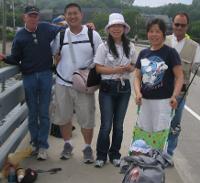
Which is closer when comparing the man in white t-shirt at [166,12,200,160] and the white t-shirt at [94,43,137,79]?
the white t-shirt at [94,43,137,79]

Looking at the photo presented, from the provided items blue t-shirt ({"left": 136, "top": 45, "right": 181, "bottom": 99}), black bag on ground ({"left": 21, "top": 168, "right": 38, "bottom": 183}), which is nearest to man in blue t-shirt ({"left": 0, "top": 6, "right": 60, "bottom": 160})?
black bag on ground ({"left": 21, "top": 168, "right": 38, "bottom": 183})

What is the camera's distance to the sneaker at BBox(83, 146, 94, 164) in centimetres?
619

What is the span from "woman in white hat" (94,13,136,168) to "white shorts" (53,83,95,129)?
0.19 meters

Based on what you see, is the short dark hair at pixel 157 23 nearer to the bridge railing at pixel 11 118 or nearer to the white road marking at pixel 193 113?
the bridge railing at pixel 11 118

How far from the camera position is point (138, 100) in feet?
17.3

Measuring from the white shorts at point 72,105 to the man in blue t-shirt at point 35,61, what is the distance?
0.15 meters

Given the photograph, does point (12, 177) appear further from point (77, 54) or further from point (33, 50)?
point (77, 54)

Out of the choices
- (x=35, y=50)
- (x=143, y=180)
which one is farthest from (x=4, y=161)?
(x=143, y=180)

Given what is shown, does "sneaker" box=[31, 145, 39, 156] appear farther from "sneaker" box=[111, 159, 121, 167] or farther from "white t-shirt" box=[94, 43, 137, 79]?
"white t-shirt" box=[94, 43, 137, 79]

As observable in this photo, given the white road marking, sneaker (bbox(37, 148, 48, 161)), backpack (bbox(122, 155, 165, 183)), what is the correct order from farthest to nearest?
the white road marking < sneaker (bbox(37, 148, 48, 161)) < backpack (bbox(122, 155, 165, 183))

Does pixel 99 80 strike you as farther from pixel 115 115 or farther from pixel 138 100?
pixel 138 100

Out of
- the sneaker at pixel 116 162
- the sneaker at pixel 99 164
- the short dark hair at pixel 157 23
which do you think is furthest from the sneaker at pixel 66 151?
the short dark hair at pixel 157 23

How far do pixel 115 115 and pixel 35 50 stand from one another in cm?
124

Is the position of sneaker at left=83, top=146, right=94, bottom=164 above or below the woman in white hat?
below
